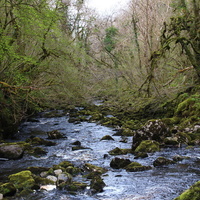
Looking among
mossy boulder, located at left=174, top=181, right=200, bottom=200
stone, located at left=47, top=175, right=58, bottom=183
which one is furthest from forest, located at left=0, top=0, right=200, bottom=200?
stone, located at left=47, top=175, right=58, bottom=183

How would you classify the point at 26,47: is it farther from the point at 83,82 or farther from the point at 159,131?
the point at 159,131

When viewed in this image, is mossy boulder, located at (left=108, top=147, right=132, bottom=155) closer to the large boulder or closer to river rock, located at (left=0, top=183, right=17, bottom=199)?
the large boulder

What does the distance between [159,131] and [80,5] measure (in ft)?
69.8

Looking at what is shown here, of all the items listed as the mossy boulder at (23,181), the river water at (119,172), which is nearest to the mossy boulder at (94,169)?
the river water at (119,172)

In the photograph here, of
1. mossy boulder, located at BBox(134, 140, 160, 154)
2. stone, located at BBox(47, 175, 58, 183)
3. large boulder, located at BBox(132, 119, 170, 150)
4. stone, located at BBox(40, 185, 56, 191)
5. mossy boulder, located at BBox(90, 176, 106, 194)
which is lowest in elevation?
stone, located at BBox(40, 185, 56, 191)

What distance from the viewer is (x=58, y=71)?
47.9 feet

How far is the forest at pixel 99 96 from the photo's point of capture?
21.0 ft

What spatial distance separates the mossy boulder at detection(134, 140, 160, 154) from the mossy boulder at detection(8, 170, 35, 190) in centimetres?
383

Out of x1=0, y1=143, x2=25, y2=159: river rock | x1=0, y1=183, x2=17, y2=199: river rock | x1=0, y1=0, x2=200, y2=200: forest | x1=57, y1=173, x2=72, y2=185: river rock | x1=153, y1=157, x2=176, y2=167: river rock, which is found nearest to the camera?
Answer: x1=0, y1=183, x2=17, y2=199: river rock

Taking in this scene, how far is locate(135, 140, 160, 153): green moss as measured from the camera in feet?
28.2

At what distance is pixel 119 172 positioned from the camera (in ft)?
22.0

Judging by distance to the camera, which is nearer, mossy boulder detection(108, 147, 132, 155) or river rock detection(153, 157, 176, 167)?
river rock detection(153, 157, 176, 167)

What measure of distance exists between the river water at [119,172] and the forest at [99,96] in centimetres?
4

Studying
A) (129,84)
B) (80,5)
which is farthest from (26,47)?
(80,5)
